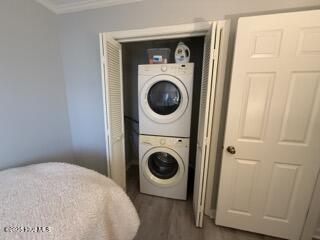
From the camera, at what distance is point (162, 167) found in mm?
2096

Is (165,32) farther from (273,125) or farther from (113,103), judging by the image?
(273,125)

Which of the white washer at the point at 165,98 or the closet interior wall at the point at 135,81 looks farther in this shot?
the closet interior wall at the point at 135,81

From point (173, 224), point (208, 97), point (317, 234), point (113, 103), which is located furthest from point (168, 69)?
point (317, 234)

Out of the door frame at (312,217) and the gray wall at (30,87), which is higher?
the gray wall at (30,87)

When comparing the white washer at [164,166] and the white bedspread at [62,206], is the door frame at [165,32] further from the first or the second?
the white bedspread at [62,206]

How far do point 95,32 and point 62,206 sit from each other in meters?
1.69

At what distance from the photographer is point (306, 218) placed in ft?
4.48

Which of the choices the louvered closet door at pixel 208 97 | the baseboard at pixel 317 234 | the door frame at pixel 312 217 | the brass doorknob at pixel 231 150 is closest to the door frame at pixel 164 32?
the louvered closet door at pixel 208 97

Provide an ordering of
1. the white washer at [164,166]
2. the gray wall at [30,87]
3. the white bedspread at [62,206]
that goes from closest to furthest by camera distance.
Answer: the white bedspread at [62,206] < the gray wall at [30,87] < the white washer at [164,166]

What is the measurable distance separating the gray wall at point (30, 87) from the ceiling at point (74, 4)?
79 mm

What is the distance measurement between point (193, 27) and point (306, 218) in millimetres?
2059

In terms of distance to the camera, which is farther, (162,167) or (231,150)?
(162,167)

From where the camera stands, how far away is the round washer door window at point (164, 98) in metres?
1.79

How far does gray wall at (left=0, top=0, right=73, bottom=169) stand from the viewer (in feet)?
4.23
